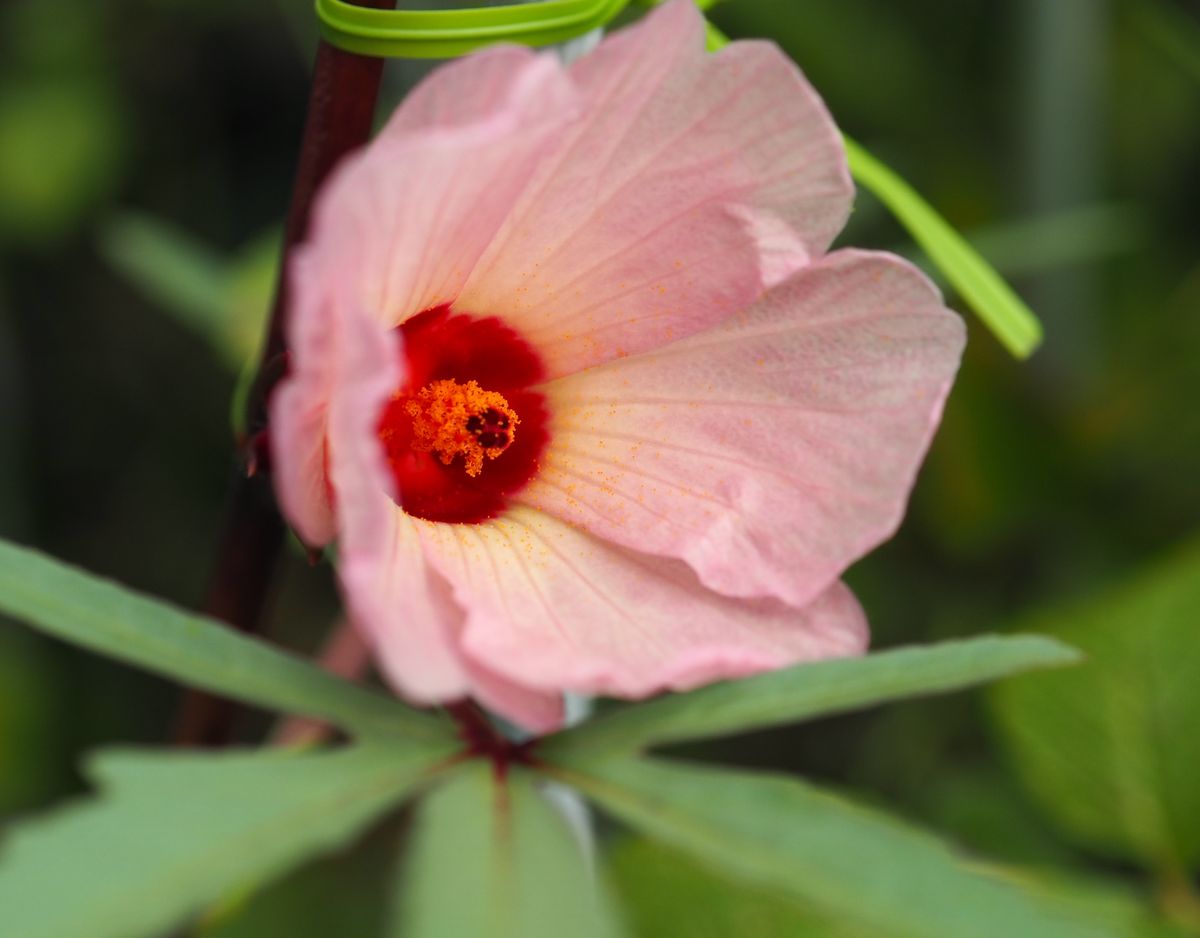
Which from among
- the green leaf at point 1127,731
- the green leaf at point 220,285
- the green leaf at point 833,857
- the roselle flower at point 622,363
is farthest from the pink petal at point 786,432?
the green leaf at point 220,285

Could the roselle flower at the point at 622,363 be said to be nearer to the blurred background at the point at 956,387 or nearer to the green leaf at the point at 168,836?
the green leaf at the point at 168,836

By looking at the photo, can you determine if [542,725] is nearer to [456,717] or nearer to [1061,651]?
[456,717]

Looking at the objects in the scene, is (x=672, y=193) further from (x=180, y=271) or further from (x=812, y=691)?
(x=180, y=271)

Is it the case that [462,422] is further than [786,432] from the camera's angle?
Yes

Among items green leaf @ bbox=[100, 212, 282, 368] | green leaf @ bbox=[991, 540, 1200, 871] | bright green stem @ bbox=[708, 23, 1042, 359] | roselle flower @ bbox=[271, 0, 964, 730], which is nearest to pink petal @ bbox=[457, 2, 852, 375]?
roselle flower @ bbox=[271, 0, 964, 730]

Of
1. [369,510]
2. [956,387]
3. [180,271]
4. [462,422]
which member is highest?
[369,510]

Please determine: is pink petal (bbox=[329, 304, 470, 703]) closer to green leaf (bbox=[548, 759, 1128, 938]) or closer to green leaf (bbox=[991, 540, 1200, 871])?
green leaf (bbox=[548, 759, 1128, 938])

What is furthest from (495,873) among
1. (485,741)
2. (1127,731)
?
(1127,731)

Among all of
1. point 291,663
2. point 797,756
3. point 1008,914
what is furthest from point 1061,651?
point 797,756
